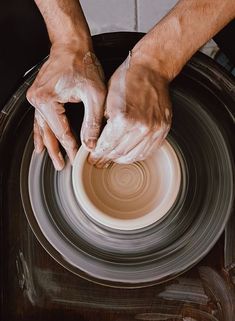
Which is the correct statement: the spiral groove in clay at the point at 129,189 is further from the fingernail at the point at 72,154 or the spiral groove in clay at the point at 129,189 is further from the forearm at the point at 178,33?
the forearm at the point at 178,33

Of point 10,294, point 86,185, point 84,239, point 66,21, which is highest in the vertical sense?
point 66,21

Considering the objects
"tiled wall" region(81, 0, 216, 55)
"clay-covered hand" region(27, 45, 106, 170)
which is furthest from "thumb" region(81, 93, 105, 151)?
"tiled wall" region(81, 0, 216, 55)

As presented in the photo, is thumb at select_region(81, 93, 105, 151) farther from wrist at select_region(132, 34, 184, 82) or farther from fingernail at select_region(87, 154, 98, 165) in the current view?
wrist at select_region(132, 34, 184, 82)

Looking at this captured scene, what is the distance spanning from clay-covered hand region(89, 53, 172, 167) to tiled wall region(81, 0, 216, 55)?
0.91m

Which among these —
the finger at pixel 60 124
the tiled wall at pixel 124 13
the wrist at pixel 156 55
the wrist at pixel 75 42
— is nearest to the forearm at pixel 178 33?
the wrist at pixel 156 55

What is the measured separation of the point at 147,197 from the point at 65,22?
0.48 meters

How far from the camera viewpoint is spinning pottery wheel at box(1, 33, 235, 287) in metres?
1.34

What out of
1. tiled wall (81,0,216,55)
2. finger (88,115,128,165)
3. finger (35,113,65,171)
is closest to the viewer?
finger (88,115,128,165)

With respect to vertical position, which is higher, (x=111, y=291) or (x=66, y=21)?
(x=66, y=21)

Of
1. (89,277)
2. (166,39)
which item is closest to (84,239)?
(89,277)

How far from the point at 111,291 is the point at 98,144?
0.38m

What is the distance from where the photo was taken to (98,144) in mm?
1247

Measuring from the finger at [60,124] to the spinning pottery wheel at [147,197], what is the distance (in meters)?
0.06

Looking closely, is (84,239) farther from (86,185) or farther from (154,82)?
(154,82)
